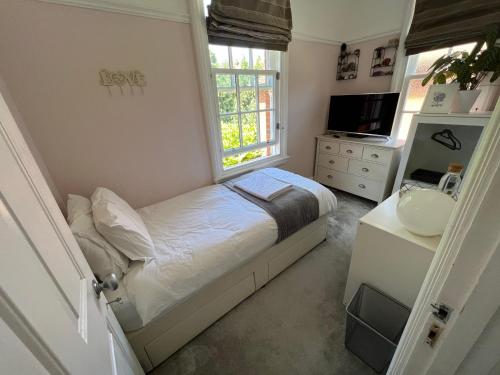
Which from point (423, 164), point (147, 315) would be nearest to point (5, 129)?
point (147, 315)

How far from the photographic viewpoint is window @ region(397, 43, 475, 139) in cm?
234

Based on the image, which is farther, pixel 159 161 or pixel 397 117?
pixel 397 117

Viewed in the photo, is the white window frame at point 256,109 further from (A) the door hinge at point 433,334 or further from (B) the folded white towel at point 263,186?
(A) the door hinge at point 433,334

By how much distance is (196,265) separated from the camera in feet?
4.12

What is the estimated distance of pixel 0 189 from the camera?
1.22 feet

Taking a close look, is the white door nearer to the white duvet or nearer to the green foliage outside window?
the white duvet

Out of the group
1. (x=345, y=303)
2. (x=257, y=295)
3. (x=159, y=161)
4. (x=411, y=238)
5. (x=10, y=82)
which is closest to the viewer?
(x=411, y=238)

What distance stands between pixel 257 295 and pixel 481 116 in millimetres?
2350

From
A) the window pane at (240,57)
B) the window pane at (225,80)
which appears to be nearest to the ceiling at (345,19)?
the window pane at (240,57)

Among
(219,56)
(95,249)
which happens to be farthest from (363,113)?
(95,249)

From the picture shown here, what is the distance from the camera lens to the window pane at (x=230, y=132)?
7.45 ft

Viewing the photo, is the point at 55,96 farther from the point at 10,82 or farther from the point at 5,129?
the point at 5,129

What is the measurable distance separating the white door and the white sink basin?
132 cm

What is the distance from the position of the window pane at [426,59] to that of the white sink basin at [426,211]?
220 centimetres
